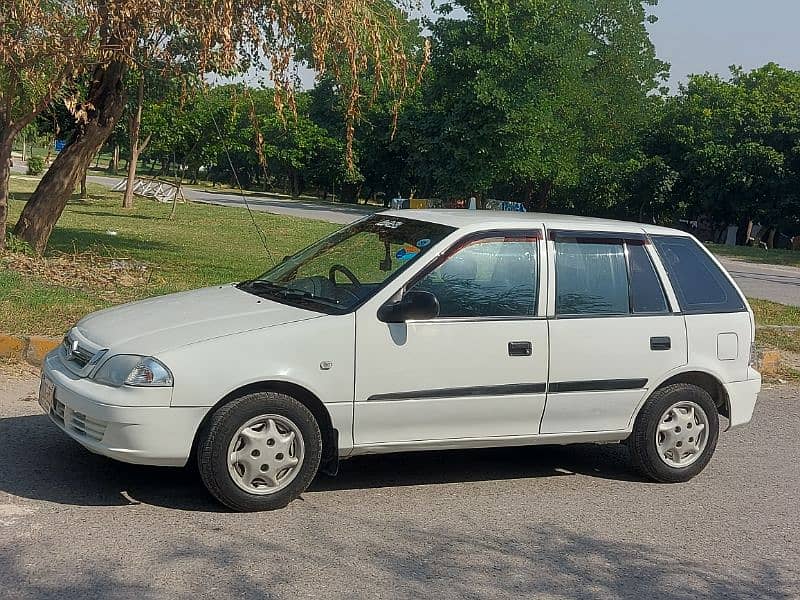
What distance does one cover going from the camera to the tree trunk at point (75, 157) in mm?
14594

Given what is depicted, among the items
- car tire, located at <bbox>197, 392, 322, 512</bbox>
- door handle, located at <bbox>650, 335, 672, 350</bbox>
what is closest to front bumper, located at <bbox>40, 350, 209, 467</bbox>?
car tire, located at <bbox>197, 392, 322, 512</bbox>

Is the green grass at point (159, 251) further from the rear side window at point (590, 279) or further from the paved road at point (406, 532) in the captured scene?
the paved road at point (406, 532)

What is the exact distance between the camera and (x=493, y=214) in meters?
6.91

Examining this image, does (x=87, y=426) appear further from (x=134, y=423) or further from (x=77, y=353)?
(x=77, y=353)

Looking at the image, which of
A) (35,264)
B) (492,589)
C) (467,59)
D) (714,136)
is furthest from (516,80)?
(492,589)

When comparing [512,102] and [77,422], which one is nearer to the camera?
[77,422]

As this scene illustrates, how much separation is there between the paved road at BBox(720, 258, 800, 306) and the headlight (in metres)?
14.5

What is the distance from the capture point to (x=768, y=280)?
74.4 feet

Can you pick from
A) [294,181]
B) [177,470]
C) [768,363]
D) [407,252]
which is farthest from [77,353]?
[294,181]

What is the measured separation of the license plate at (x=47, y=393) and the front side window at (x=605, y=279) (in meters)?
2.97

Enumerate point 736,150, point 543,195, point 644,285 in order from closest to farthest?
point 644,285 < point 736,150 < point 543,195

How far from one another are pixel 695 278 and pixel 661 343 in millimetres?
597

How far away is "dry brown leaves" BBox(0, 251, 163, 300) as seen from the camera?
12.4m

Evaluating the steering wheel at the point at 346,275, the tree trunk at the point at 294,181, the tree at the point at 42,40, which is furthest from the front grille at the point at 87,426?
the tree trunk at the point at 294,181
